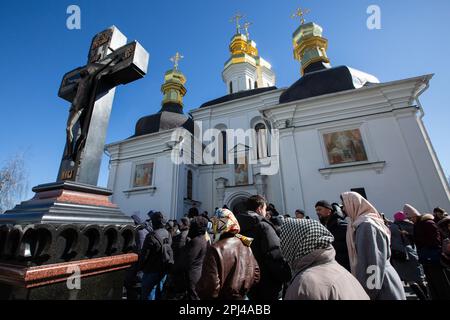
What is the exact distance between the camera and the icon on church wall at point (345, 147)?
373 inches

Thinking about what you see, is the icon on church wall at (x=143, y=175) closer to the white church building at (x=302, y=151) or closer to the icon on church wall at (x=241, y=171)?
the white church building at (x=302, y=151)

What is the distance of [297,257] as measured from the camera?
4.52 ft

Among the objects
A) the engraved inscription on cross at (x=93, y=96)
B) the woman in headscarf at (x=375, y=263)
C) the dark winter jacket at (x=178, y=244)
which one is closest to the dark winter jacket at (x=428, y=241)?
the woman in headscarf at (x=375, y=263)

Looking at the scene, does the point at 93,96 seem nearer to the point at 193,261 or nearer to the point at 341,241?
the point at 193,261

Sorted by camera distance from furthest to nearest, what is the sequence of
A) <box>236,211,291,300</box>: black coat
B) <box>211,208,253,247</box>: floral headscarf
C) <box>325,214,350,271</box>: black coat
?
<box>325,214,350,271</box>: black coat, <box>236,211,291,300</box>: black coat, <box>211,208,253,247</box>: floral headscarf

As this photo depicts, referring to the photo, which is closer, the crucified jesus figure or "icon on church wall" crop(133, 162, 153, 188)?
the crucified jesus figure

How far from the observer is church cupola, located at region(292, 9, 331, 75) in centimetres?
1688

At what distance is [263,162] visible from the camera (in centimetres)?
1355

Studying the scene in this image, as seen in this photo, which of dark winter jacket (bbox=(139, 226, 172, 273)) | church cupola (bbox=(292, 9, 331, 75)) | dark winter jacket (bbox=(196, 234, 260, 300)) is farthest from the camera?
church cupola (bbox=(292, 9, 331, 75))

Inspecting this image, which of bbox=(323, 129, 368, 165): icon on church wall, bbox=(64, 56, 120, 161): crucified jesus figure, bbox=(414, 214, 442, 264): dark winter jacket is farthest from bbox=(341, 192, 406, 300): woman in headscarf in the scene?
bbox=(323, 129, 368, 165): icon on church wall

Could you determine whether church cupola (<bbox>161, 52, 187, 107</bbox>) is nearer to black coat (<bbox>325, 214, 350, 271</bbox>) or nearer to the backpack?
the backpack

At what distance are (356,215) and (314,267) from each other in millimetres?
1331

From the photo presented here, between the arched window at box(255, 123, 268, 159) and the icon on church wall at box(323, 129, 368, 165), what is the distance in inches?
189

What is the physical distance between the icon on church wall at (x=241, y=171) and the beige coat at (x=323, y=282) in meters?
12.6
